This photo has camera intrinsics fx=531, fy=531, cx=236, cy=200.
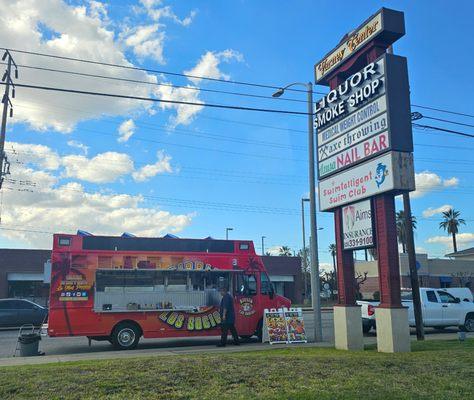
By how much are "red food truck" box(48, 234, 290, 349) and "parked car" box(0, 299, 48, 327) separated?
377 inches

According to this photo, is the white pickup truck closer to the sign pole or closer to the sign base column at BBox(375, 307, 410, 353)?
the sign pole

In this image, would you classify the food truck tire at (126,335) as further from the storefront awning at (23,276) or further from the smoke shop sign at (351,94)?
the storefront awning at (23,276)

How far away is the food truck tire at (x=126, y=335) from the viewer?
15.2 meters

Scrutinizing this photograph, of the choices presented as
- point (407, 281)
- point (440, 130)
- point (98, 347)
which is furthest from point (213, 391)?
point (407, 281)

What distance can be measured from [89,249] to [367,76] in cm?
892

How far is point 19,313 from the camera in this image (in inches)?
931

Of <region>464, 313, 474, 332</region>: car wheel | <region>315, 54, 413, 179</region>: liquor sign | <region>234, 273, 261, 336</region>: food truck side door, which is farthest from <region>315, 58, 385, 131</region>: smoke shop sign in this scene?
<region>464, 313, 474, 332</region>: car wheel

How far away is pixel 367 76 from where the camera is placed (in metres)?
13.2

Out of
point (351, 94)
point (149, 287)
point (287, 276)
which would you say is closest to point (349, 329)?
point (149, 287)

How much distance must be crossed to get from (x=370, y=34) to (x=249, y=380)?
9245mm

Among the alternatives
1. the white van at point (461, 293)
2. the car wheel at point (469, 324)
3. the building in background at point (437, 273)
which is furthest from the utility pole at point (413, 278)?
the building in background at point (437, 273)

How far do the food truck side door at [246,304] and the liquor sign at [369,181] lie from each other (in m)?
3.63

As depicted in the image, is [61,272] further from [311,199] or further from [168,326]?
[311,199]

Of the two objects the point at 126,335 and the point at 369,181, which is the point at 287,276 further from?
the point at 369,181
